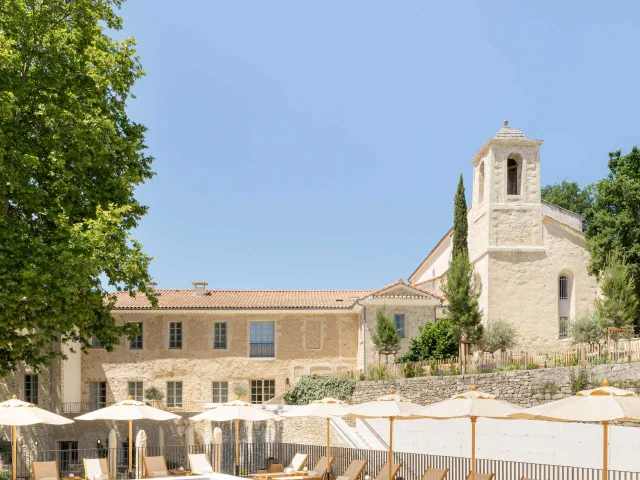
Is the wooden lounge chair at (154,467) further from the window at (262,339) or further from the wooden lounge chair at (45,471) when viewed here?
the window at (262,339)

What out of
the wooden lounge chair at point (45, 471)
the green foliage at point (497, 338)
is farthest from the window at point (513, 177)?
the wooden lounge chair at point (45, 471)

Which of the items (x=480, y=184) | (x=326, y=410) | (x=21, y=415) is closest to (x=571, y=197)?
(x=480, y=184)

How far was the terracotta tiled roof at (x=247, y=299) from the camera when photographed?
119ft

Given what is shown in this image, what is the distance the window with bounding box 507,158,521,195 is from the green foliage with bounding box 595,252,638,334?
5297 millimetres

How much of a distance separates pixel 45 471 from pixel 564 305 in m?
23.9

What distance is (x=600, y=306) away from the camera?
31797mm

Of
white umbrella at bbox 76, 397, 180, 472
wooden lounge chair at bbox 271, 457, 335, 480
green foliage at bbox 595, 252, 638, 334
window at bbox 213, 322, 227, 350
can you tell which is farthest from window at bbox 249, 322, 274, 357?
white umbrella at bbox 76, 397, 180, 472

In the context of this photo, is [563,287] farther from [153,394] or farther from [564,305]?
[153,394]

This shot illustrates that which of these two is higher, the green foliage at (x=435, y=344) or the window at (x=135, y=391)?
the green foliage at (x=435, y=344)

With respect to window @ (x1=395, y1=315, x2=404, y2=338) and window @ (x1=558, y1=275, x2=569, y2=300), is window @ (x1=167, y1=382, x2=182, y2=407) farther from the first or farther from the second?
window @ (x1=558, y1=275, x2=569, y2=300)

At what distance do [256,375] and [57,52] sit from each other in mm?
19151

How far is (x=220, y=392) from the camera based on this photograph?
119 ft

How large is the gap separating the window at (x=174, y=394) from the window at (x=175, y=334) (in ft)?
5.50

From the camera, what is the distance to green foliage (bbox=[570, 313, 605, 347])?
3080cm
